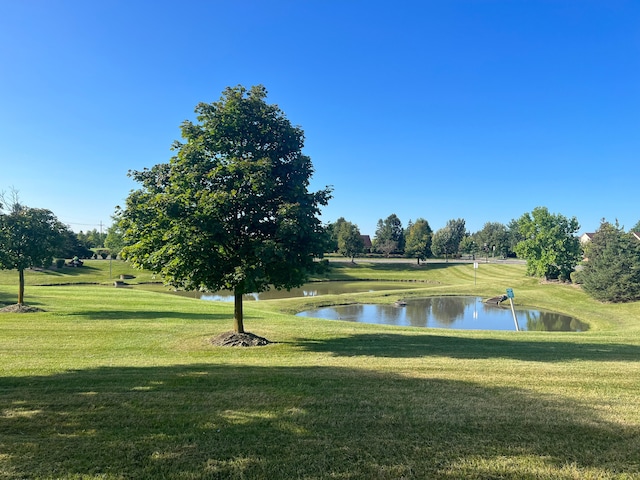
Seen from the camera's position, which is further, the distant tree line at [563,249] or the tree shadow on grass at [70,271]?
the tree shadow on grass at [70,271]

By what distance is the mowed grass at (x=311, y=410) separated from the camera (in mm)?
4059

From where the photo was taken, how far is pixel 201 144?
37.8ft

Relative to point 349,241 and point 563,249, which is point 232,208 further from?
point 349,241

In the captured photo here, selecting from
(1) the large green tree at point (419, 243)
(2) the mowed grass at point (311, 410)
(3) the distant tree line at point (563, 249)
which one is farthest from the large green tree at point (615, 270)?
(1) the large green tree at point (419, 243)

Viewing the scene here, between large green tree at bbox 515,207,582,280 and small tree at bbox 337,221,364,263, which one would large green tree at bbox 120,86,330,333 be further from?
small tree at bbox 337,221,364,263

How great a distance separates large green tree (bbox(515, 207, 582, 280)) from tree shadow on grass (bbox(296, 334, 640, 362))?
36.4 metres

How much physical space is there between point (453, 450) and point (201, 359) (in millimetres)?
6854

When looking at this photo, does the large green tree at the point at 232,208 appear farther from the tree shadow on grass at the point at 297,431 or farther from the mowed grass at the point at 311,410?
the tree shadow on grass at the point at 297,431

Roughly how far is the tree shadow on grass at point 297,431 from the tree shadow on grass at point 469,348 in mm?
4160

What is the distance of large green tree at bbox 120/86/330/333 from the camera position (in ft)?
34.8

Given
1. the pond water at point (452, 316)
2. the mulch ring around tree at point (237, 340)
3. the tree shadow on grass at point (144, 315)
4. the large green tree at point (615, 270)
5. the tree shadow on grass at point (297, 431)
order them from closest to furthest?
the tree shadow on grass at point (297, 431) → the mulch ring around tree at point (237, 340) → the tree shadow on grass at point (144, 315) → the pond water at point (452, 316) → the large green tree at point (615, 270)

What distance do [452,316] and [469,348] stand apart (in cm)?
1805

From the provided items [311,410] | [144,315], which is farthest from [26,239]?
[311,410]

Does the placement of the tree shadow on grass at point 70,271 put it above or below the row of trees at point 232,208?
below
